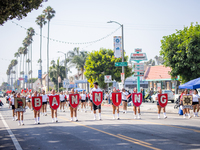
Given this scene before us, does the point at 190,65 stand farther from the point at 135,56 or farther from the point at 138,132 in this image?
the point at 138,132

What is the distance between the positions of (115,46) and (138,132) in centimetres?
2038

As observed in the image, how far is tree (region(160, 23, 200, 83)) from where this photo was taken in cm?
2622

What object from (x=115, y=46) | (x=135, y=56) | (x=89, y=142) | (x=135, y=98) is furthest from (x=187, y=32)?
(x=89, y=142)

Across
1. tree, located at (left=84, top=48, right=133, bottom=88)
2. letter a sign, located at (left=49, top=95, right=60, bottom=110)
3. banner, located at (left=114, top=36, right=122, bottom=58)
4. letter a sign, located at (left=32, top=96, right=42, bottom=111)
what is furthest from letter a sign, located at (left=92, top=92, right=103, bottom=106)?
tree, located at (left=84, top=48, right=133, bottom=88)

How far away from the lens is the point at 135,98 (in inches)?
696

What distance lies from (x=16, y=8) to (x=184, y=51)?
1797 centimetres

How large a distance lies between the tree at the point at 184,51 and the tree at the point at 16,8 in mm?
16297

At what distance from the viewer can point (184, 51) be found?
26938mm

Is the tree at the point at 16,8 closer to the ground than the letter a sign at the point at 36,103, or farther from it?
farther from it

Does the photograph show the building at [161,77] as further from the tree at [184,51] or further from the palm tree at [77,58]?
the tree at [184,51]

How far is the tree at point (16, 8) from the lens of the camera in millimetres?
13008

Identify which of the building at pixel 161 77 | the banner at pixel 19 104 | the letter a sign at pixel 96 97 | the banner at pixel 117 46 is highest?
the banner at pixel 117 46

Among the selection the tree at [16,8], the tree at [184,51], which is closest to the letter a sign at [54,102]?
the tree at [16,8]

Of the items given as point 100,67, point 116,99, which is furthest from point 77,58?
point 116,99
